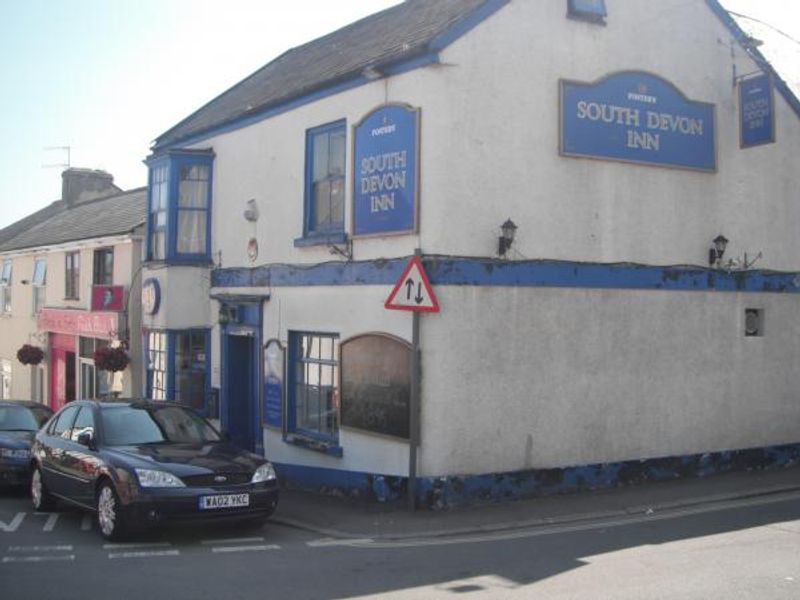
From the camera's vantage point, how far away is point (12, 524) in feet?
37.3

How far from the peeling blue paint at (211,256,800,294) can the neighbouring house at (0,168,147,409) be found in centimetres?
687

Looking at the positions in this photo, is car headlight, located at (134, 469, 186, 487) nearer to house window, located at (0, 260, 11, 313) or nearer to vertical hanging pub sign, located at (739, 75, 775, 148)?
vertical hanging pub sign, located at (739, 75, 775, 148)

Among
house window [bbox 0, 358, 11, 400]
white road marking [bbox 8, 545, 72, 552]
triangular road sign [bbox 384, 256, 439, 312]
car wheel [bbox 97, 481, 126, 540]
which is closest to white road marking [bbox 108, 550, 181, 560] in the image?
car wheel [bbox 97, 481, 126, 540]

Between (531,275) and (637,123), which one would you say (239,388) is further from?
(637,123)

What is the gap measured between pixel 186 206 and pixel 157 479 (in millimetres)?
8661

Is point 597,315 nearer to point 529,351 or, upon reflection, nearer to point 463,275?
point 529,351

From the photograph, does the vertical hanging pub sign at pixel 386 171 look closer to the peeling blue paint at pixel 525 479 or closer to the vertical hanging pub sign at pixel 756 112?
the peeling blue paint at pixel 525 479

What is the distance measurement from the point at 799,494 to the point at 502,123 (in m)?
6.38

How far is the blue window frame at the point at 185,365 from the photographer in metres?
17.2

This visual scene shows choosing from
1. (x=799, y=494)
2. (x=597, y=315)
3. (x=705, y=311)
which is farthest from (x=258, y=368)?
(x=799, y=494)

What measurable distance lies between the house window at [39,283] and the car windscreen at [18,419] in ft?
38.3

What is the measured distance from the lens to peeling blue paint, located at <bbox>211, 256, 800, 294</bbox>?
37.6 ft

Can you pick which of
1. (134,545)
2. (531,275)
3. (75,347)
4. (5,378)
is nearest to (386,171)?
(531,275)

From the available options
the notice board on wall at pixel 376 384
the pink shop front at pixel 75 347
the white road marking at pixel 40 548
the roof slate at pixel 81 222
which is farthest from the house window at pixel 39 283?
the white road marking at pixel 40 548
